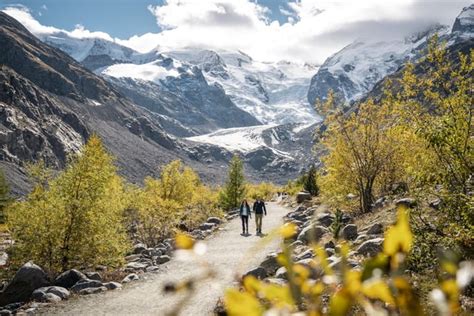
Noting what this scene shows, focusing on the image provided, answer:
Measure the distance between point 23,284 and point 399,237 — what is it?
1775 centimetres

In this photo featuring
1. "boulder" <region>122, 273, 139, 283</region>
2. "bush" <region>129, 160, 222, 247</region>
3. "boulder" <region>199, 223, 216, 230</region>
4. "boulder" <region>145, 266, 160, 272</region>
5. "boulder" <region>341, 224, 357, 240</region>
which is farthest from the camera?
"boulder" <region>199, 223, 216, 230</region>

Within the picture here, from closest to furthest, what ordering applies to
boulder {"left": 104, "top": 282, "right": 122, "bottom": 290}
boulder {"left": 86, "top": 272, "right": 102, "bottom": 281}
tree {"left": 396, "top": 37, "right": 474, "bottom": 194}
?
tree {"left": 396, "top": 37, "right": 474, "bottom": 194}
boulder {"left": 104, "top": 282, "right": 122, "bottom": 290}
boulder {"left": 86, "top": 272, "right": 102, "bottom": 281}

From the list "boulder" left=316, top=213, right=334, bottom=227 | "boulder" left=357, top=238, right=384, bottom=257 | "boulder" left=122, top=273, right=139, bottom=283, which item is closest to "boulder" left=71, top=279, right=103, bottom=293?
"boulder" left=122, top=273, right=139, bottom=283

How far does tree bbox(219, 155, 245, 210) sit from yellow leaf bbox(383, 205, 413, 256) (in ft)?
178

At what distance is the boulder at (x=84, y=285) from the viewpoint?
1648cm

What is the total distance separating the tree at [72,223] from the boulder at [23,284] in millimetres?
2284

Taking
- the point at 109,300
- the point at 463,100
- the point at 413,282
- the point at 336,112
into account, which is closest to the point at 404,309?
the point at 413,282

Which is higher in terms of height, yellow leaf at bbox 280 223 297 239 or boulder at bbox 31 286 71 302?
yellow leaf at bbox 280 223 297 239

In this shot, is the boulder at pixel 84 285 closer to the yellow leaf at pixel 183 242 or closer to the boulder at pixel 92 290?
the boulder at pixel 92 290

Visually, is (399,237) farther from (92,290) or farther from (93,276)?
(93,276)

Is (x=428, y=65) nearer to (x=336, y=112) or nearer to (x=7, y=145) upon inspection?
(x=336, y=112)

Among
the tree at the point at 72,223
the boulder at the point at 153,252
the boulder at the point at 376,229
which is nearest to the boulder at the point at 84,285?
the tree at the point at 72,223

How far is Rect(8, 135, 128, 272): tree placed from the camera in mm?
18906

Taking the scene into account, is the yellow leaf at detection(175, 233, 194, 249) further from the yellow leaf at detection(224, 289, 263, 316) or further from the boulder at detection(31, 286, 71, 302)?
the boulder at detection(31, 286, 71, 302)
